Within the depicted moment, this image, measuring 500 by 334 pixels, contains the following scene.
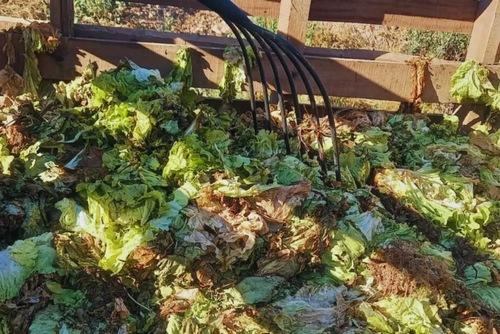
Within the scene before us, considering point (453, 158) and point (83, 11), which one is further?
point (83, 11)

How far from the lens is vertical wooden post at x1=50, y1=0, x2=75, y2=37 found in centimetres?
527

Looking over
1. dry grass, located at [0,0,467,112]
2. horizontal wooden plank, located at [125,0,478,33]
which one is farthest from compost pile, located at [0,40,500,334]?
dry grass, located at [0,0,467,112]

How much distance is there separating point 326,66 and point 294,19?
549mm

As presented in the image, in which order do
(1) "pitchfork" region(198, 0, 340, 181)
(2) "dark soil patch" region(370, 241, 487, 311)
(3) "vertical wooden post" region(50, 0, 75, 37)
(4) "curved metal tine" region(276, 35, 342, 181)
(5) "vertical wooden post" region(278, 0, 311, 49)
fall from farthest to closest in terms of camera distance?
(5) "vertical wooden post" region(278, 0, 311, 49), (3) "vertical wooden post" region(50, 0, 75, 37), (4) "curved metal tine" region(276, 35, 342, 181), (1) "pitchfork" region(198, 0, 340, 181), (2) "dark soil patch" region(370, 241, 487, 311)

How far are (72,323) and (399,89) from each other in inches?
152

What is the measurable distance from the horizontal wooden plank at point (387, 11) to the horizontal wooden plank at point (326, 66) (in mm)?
372

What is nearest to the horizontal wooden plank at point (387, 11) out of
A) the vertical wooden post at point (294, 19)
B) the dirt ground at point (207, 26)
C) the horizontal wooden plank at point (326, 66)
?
the vertical wooden post at point (294, 19)

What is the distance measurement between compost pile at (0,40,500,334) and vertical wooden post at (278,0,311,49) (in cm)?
91

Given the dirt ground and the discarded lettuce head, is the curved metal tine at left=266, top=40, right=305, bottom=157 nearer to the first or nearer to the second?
the discarded lettuce head

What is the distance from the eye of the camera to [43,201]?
4.17 meters

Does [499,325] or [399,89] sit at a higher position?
[399,89]

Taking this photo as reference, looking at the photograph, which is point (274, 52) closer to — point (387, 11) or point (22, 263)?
point (387, 11)

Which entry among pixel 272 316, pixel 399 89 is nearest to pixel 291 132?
pixel 399 89

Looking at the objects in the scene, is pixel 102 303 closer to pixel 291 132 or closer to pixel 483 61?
pixel 291 132
